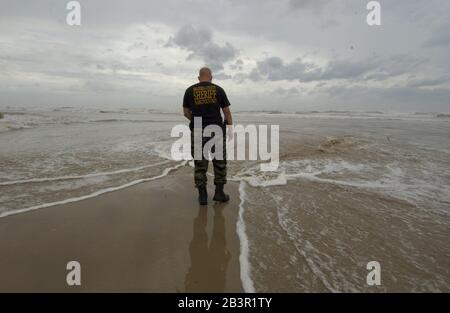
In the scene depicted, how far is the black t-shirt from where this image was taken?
13.1ft

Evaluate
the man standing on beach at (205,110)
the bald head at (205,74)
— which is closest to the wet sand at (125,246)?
the man standing on beach at (205,110)

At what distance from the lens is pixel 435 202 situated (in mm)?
4117

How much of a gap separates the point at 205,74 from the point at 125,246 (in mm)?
2613

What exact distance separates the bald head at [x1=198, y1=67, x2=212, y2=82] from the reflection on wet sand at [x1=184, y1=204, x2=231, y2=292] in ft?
6.73

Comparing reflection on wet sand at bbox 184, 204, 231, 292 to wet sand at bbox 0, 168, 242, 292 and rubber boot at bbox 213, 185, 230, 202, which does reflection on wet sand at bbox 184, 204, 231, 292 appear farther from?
rubber boot at bbox 213, 185, 230, 202

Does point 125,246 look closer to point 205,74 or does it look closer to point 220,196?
point 220,196

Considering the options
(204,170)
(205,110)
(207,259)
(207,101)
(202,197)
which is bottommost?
(207,259)

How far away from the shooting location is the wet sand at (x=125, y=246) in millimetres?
2205

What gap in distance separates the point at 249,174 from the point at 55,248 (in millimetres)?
3774

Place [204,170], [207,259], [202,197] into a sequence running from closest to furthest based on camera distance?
[207,259], [202,197], [204,170]

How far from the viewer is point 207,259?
2.57 m

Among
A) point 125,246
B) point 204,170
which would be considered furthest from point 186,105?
point 125,246

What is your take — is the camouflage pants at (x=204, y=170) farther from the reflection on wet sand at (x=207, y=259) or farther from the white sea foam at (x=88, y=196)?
the white sea foam at (x=88, y=196)
